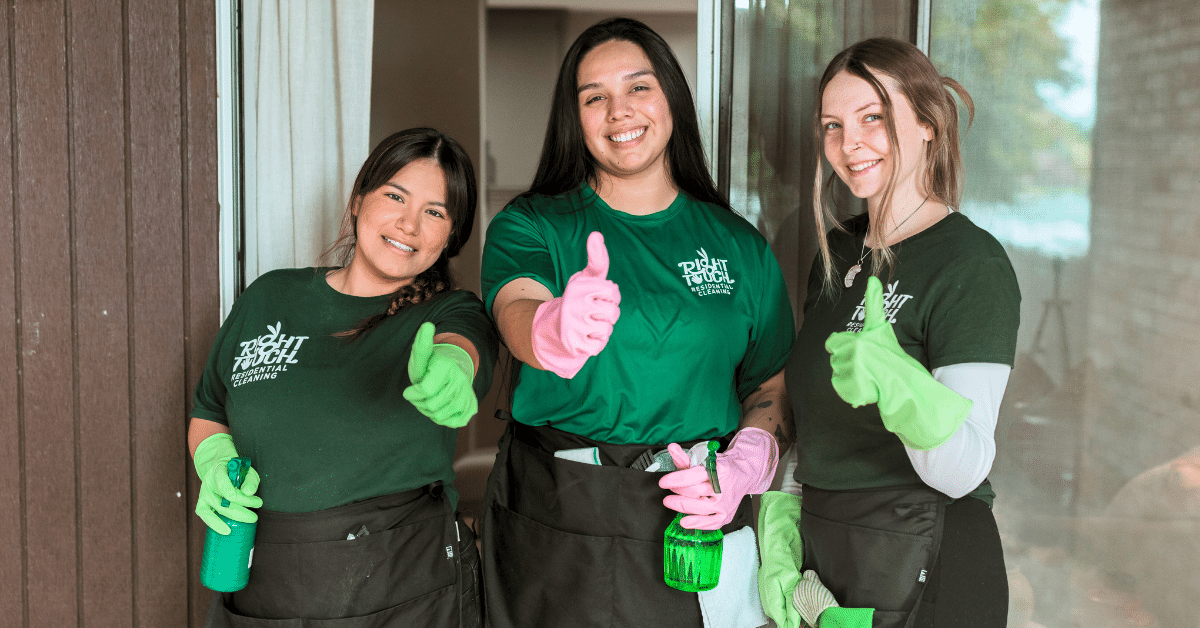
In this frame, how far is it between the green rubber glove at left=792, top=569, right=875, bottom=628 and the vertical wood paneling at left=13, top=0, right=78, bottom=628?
1.77 m

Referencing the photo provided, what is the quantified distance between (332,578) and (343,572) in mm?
21

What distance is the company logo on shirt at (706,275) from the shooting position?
1.53 m

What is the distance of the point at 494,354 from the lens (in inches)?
Answer: 59.7

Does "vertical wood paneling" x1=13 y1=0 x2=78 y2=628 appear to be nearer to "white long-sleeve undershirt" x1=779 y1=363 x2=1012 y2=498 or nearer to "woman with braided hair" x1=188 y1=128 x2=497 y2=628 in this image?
"woman with braided hair" x1=188 y1=128 x2=497 y2=628

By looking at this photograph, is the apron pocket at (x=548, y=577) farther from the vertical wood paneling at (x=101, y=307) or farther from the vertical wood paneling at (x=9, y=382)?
the vertical wood paneling at (x=9, y=382)

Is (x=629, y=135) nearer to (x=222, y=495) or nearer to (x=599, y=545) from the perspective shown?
(x=599, y=545)

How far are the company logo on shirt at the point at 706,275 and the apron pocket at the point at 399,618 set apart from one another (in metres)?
0.75

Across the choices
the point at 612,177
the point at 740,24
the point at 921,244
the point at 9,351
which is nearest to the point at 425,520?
the point at 612,177

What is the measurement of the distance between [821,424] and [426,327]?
0.67m

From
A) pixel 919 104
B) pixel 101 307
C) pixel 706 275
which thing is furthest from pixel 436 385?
pixel 101 307

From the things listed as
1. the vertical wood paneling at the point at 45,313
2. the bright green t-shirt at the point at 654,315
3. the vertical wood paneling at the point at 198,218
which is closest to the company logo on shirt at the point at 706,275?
the bright green t-shirt at the point at 654,315

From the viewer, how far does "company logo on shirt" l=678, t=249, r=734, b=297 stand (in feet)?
5.01

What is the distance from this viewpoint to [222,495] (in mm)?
1422

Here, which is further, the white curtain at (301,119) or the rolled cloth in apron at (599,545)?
the white curtain at (301,119)
